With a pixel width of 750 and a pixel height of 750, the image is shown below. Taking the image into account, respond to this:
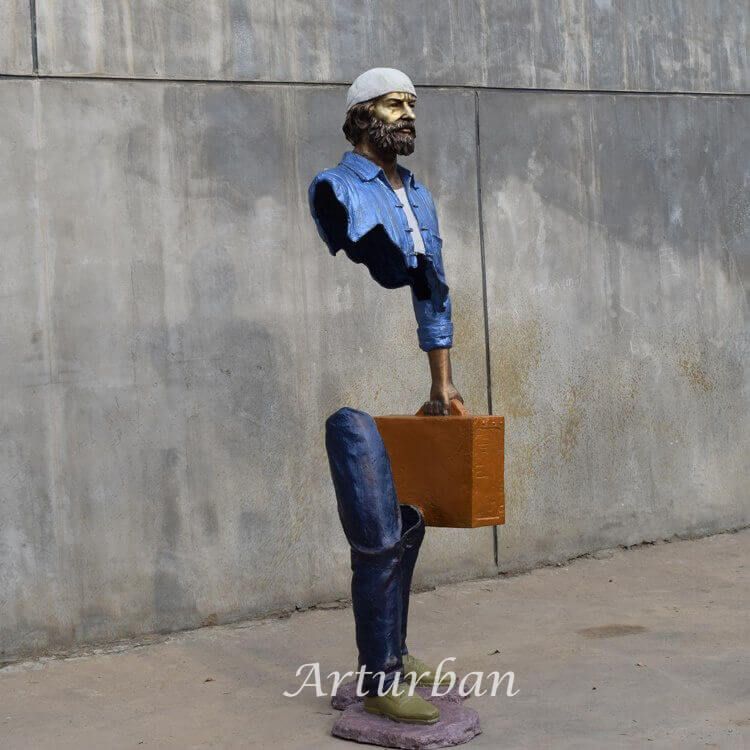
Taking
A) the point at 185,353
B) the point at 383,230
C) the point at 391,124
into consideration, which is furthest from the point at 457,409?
the point at 185,353

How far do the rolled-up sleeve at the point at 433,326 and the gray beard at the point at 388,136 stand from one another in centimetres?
51

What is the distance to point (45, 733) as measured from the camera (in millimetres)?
4086

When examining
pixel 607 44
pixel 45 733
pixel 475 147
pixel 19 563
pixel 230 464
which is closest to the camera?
pixel 45 733

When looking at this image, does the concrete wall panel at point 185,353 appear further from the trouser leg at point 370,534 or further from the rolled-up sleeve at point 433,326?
the trouser leg at point 370,534

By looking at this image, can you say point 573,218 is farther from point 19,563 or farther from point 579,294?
point 19,563

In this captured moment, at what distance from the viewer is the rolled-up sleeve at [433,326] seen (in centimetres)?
418

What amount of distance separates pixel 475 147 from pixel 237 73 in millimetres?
1277

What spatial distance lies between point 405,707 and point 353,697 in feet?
1.25

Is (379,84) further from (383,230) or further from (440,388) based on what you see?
(440,388)

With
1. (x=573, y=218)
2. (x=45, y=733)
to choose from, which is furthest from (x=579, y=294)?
(x=45, y=733)

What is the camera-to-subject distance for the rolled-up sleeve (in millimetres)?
4176

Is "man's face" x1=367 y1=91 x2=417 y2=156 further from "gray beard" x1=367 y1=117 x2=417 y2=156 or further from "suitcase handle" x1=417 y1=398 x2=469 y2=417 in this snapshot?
"suitcase handle" x1=417 y1=398 x2=469 y2=417

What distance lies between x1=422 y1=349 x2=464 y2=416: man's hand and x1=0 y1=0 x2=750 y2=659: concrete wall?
1.57 meters

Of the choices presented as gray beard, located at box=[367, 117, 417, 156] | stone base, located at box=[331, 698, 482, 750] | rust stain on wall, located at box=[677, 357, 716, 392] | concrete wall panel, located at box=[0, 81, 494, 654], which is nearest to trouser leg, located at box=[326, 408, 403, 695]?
stone base, located at box=[331, 698, 482, 750]
